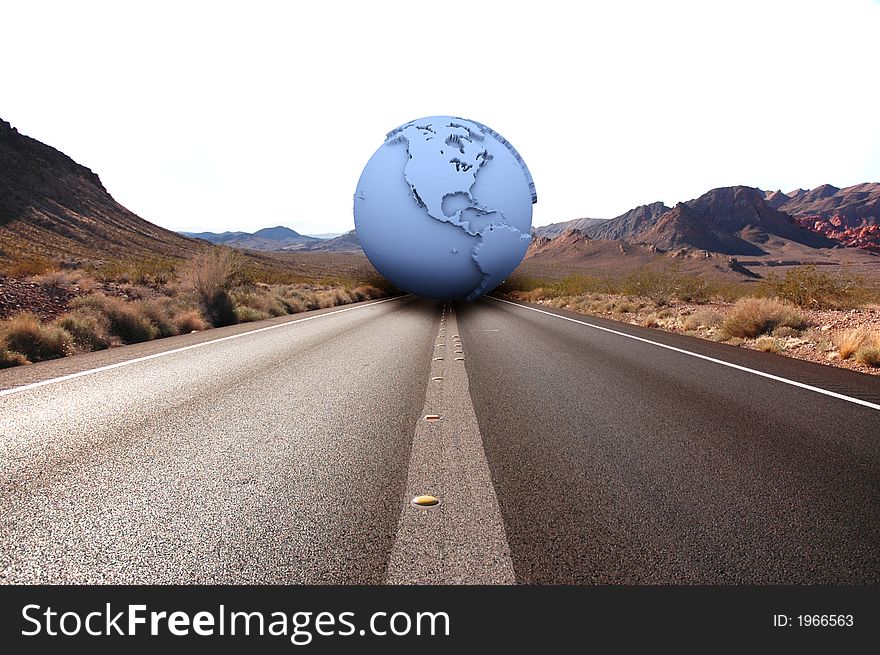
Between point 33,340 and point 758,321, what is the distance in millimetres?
13306

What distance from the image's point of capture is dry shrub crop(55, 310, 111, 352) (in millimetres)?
9047

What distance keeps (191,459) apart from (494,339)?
7.10 metres

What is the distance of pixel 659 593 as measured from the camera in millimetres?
1972

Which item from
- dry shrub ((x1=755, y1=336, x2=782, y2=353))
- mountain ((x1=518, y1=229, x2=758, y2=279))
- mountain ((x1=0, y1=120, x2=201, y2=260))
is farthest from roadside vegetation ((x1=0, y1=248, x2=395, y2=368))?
mountain ((x1=518, y1=229, x2=758, y2=279))

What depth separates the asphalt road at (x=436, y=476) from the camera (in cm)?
216

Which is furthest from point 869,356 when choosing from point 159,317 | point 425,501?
point 159,317

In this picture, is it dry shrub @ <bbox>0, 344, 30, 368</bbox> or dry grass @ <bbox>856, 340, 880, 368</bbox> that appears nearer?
dry shrub @ <bbox>0, 344, 30, 368</bbox>

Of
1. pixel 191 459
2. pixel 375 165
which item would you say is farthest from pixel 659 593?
pixel 375 165

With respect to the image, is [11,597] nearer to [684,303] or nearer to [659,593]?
[659,593]

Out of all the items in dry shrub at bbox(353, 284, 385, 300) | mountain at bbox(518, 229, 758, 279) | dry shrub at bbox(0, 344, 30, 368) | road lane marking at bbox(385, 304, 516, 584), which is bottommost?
road lane marking at bbox(385, 304, 516, 584)

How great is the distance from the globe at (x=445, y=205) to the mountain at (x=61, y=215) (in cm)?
4312

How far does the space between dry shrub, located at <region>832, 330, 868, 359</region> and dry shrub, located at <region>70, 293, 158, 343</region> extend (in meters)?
12.2

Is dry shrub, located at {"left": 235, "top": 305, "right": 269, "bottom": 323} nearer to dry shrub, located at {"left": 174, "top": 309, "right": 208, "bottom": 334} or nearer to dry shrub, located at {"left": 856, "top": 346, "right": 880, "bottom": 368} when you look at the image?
dry shrub, located at {"left": 174, "top": 309, "right": 208, "bottom": 334}

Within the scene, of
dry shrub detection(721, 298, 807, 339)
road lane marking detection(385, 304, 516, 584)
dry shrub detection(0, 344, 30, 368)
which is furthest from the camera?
dry shrub detection(721, 298, 807, 339)
